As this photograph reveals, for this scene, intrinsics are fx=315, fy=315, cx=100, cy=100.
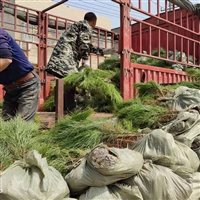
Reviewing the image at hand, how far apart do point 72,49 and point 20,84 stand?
1.43 metres

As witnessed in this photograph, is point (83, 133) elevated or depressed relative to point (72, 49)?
depressed

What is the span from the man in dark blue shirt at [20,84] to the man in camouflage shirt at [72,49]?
1.11 meters

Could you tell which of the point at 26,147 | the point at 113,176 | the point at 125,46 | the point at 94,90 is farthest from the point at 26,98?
the point at 125,46

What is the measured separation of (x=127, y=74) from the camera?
12.0 feet

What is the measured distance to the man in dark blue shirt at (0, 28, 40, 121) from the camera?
8.13 feet

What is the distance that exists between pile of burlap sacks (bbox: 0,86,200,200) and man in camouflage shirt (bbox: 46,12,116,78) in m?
2.06

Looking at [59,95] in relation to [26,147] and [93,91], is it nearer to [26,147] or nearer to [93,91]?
[93,91]

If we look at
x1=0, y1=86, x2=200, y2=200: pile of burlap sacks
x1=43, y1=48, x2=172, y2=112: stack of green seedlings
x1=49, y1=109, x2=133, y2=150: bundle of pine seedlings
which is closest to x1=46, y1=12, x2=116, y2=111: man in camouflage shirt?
x1=43, y1=48, x2=172, y2=112: stack of green seedlings

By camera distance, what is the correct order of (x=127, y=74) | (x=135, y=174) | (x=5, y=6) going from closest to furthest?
(x=135, y=174) → (x=127, y=74) → (x=5, y=6)

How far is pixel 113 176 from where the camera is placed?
62.5 inches

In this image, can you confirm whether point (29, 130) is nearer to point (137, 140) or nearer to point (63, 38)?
point (137, 140)

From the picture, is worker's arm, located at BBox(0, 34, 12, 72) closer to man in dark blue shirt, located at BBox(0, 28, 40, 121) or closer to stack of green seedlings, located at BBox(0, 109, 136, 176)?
man in dark blue shirt, located at BBox(0, 28, 40, 121)

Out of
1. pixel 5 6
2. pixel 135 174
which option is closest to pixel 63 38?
pixel 5 6

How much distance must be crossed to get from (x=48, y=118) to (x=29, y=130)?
3.41 feet
